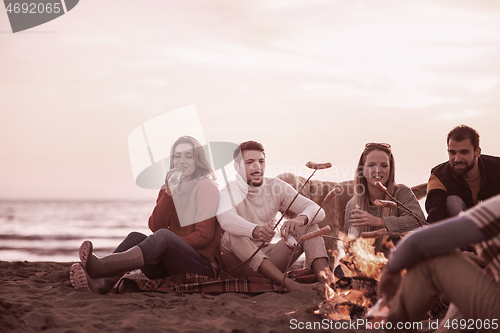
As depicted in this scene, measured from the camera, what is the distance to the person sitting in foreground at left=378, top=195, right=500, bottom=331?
1.43 meters

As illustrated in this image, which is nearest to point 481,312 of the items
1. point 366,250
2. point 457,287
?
point 457,287

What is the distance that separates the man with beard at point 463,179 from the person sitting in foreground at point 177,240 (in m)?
1.92

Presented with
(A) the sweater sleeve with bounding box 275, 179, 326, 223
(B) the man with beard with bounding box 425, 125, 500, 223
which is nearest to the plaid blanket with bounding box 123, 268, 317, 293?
(A) the sweater sleeve with bounding box 275, 179, 326, 223

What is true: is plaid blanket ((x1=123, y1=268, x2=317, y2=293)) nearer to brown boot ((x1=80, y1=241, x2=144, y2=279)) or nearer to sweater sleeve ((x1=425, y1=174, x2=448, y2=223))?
brown boot ((x1=80, y1=241, x2=144, y2=279))

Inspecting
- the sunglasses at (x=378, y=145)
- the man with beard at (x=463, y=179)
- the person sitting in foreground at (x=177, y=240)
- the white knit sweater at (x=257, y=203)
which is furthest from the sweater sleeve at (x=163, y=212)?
the man with beard at (x=463, y=179)

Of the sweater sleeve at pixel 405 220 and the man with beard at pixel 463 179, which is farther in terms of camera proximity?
the man with beard at pixel 463 179

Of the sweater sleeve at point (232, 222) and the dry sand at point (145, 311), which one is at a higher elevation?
the sweater sleeve at point (232, 222)

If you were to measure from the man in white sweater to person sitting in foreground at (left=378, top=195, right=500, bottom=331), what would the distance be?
172 centimetres

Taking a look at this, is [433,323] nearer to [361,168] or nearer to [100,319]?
[361,168]

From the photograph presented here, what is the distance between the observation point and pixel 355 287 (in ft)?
7.94

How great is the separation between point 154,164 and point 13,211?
16802 mm

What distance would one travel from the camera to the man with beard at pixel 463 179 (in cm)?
370

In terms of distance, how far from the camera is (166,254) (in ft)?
10.6

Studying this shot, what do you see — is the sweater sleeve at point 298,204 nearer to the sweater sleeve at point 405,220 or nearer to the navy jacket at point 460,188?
the sweater sleeve at point 405,220
